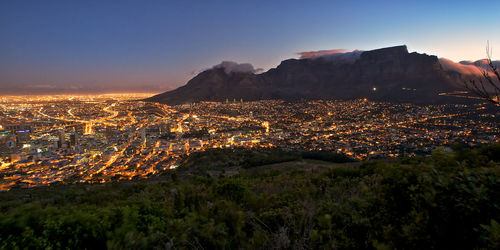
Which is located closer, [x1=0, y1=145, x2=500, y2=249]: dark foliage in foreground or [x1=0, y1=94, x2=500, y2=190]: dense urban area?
[x1=0, y1=145, x2=500, y2=249]: dark foliage in foreground

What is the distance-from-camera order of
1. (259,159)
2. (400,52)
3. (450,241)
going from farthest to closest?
(400,52) < (259,159) < (450,241)

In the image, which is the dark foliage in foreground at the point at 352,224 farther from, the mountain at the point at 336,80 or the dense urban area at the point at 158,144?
the mountain at the point at 336,80

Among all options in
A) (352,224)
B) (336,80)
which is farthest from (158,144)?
(336,80)

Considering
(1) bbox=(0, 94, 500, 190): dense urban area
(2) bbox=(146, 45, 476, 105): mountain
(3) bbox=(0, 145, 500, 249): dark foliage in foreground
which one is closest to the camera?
(3) bbox=(0, 145, 500, 249): dark foliage in foreground

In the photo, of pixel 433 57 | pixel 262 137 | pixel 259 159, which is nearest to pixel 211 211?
pixel 259 159

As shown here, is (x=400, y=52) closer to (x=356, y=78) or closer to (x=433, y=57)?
(x=433, y=57)

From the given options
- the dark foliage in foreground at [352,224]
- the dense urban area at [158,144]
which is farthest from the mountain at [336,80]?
the dark foliage in foreground at [352,224]

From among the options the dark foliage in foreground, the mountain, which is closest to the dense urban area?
the dark foliage in foreground

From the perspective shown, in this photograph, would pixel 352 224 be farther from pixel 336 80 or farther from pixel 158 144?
pixel 336 80

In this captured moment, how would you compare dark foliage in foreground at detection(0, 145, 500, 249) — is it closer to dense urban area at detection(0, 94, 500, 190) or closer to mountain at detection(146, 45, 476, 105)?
dense urban area at detection(0, 94, 500, 190)
